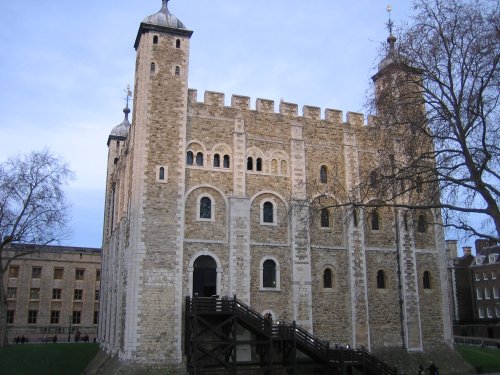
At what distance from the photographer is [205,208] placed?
26.8m

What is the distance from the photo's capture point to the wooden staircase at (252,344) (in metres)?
22.8

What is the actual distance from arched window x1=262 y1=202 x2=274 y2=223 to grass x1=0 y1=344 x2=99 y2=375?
1466cm

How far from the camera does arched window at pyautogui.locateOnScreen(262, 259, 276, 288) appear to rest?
2694cm

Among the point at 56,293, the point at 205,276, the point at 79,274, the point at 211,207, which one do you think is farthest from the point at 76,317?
the point at 211,207

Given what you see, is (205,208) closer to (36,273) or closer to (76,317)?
(76,317)

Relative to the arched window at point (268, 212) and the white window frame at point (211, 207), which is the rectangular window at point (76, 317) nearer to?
the white window frame at point (211, 207)

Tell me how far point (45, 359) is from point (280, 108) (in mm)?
20319

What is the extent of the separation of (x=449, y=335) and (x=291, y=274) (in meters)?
10.2

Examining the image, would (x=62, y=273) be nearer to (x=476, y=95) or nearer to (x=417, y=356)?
(x=417, y=356)

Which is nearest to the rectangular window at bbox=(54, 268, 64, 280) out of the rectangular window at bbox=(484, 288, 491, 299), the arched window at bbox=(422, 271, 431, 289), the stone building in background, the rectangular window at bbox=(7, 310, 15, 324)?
the stone building in background

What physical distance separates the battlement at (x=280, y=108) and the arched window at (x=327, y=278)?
848cm

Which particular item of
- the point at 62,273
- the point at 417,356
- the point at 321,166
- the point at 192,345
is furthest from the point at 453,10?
the point at 62,273

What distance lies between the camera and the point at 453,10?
54.9 feet

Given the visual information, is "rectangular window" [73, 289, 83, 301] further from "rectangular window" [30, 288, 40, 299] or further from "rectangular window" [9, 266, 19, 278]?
"rectangular window" [9, 266, 19, 278]
